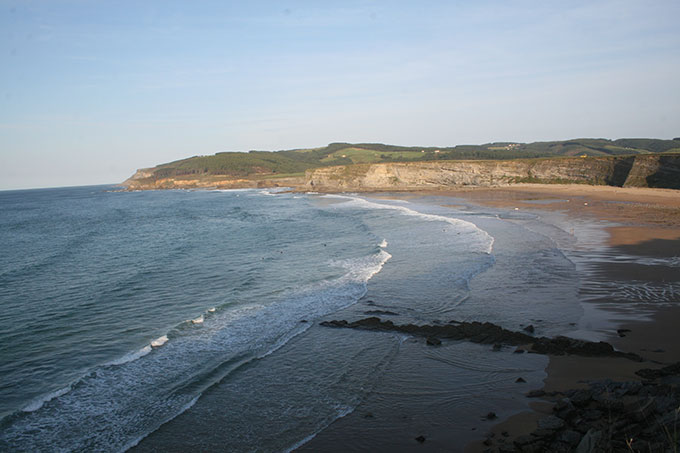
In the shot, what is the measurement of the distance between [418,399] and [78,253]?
84.4 ft

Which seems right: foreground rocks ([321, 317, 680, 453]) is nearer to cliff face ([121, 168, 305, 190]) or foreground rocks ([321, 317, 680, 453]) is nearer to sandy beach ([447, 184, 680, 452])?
sandy beach ([447, 184, 680, 452])

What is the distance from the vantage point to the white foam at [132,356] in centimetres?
1084

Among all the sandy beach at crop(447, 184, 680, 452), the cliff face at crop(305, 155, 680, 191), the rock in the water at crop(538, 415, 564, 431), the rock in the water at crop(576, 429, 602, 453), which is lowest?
the sandy beach at crop(447, 184, 680, 452)

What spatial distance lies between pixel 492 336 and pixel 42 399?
407 inches

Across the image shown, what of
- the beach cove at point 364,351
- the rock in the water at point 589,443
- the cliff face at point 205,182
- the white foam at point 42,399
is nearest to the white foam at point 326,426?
the beach cove at point 364,351

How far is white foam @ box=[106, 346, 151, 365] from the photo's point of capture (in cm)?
1084

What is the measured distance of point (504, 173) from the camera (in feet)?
240

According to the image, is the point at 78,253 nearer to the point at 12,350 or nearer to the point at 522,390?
the point at 12,350

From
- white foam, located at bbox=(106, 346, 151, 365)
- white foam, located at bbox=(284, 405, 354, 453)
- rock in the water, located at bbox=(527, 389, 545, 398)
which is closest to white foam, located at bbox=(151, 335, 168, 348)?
white foam, located at bbox=(106, 346, 151, 365)

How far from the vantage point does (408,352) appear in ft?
34.9

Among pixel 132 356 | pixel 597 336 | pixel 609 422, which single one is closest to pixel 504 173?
pixel 597 336

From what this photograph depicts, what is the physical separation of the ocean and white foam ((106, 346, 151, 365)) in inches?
2.8

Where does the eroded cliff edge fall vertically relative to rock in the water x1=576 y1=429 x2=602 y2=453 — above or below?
above

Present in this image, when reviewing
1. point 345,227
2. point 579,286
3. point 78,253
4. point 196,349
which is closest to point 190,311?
point 196,349
